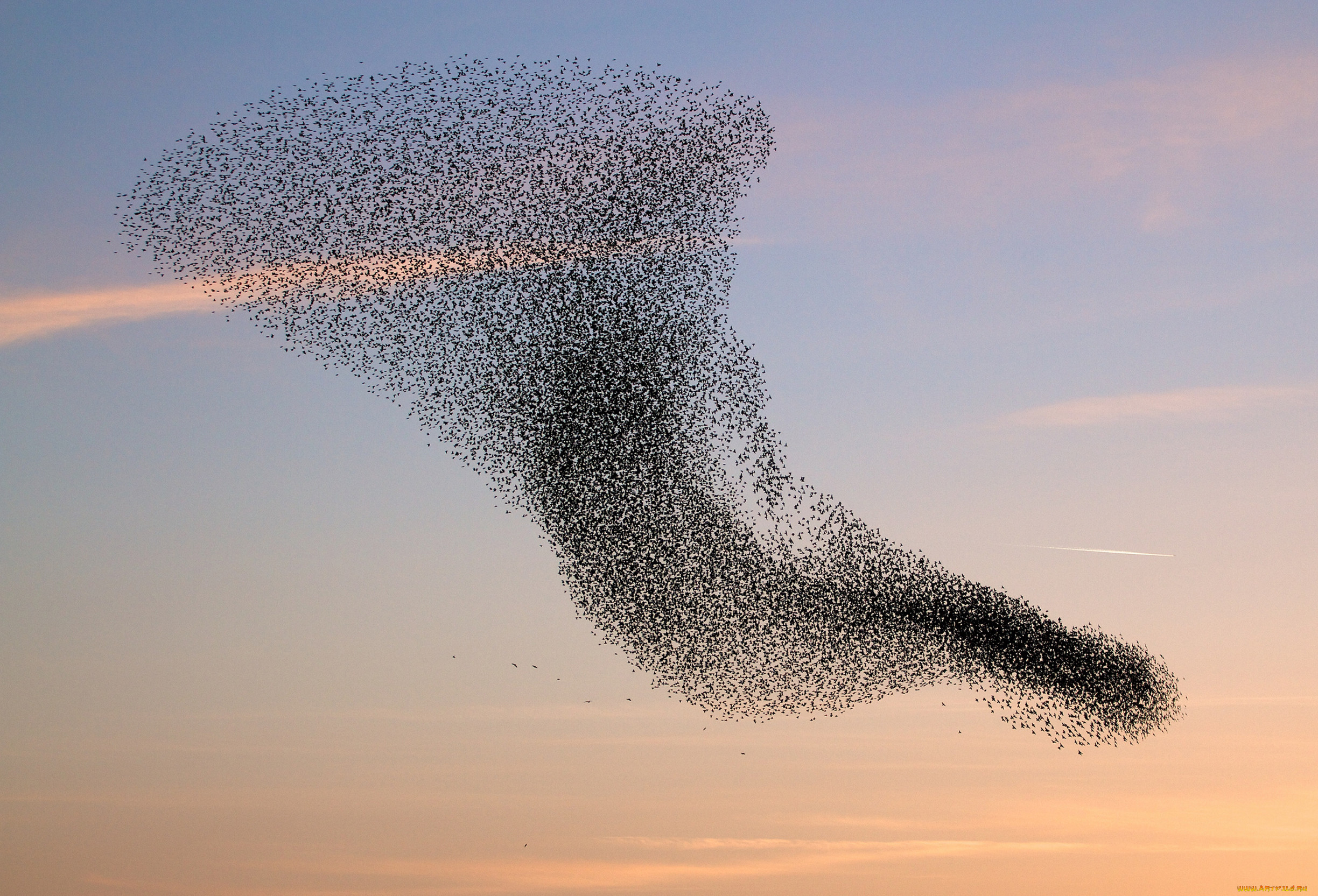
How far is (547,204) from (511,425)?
5.11 m

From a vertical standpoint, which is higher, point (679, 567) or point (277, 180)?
point (277, 180)

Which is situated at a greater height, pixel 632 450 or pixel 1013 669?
pixel 632 450

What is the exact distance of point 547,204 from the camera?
→ 25.8m

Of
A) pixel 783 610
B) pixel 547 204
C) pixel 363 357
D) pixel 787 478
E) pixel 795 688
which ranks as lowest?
pixel 795 688

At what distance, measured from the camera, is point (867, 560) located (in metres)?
27.0

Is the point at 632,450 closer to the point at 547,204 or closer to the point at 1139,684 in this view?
the point at 547,204

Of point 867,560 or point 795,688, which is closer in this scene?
point 795,688

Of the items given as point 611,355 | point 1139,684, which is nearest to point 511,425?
point 611,355

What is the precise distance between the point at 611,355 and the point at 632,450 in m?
2.27

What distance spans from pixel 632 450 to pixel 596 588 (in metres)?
3.25

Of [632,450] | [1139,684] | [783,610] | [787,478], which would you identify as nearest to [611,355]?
[632,450]

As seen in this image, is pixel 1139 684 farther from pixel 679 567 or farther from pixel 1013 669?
pixel 679 567

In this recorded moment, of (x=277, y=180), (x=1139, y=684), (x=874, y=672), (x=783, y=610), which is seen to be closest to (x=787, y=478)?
(x=783, y=610)

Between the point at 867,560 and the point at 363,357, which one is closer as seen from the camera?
the point at 363,357
